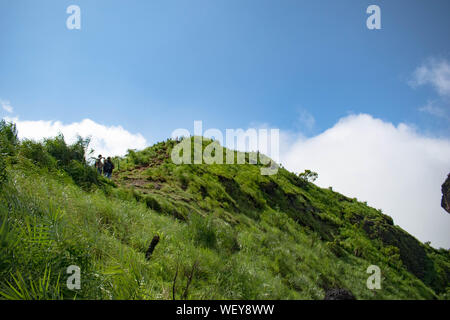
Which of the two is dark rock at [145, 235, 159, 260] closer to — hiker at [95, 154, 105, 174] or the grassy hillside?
the grassy hillside

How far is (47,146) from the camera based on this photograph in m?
8.36

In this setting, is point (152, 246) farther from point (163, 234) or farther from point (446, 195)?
point (446, 195)

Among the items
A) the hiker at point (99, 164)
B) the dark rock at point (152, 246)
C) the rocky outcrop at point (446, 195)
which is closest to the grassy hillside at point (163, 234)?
the dark rock at point (152, 246)

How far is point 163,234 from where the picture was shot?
5.96 m

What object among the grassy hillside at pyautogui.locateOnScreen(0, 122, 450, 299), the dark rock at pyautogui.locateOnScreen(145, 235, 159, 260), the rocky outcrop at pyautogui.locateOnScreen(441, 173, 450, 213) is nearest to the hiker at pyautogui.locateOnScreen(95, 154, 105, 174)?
the grassy hillside at pyautogui.locateOnScreen(0, 122, 450, 299)

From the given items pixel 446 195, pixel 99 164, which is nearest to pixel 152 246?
pixel 99 164
